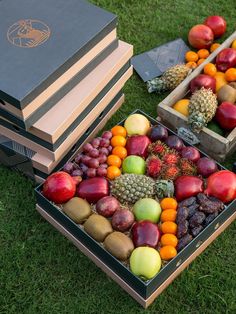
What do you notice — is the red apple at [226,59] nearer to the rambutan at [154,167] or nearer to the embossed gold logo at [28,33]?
the rambutan at [154,167]

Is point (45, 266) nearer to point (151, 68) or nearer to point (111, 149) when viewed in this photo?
point (111, 149)

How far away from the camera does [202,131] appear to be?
9.72 ft

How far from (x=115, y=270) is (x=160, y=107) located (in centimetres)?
104

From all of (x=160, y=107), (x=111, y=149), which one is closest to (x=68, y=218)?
(x=111, y=149)

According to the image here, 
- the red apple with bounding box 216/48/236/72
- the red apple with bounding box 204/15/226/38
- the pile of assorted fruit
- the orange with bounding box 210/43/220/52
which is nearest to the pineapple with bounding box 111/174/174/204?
the pile of assorted fruit

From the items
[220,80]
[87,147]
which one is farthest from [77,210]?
[220,80]

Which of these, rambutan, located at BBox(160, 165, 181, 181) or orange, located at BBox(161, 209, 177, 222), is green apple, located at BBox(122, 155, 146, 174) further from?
orange, located at BBox(161, 209, 177, 222)

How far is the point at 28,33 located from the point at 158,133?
88 centimetres

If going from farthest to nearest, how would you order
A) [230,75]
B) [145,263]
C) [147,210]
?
[230,75]
[147,210]
[145,263]

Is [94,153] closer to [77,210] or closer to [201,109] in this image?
[77,210]

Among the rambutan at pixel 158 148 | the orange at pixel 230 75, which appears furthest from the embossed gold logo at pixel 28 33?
the orange at pixel 230 75

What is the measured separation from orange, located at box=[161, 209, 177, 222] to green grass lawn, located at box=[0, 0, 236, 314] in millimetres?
311

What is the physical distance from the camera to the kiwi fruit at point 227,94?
3.07 meters

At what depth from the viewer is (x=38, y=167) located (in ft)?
9.26
